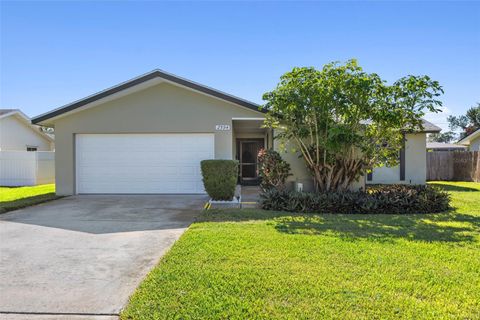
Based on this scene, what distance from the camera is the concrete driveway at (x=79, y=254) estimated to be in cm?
319

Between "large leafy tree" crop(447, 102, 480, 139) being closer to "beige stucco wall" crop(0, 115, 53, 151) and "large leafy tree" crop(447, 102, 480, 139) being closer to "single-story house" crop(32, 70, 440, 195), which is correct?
"single-story house" crop(32, 70, 440, 195)

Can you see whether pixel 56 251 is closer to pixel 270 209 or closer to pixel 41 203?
pixel 270 209

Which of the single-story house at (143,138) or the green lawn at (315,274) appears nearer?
the green lawn at (315,274)

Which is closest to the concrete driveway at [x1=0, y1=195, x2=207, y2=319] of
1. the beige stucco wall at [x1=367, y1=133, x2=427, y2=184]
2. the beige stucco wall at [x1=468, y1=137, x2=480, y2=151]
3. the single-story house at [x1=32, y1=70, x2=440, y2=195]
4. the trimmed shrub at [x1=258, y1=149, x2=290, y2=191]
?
the trimmed shrub at [x1=258, y1=149, x2=290, y2=191]

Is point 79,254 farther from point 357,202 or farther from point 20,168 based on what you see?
point 20,168

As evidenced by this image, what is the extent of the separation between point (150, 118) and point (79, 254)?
7714 mm

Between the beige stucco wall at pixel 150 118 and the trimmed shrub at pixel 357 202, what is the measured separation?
3.79m

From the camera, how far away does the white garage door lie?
38.7 feet

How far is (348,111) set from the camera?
8805mm

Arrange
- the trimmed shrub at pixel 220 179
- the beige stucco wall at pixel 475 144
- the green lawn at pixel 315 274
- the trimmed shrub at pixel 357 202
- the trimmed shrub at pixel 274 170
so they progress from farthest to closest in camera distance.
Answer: the beige stucco wall at pixel 475 144, the trimmed shrub at pixel 274 170, the trimmed shrub at pixel 220 179, the trimmed shrub at pixel 357 202, the green lawn at pixel 315 274

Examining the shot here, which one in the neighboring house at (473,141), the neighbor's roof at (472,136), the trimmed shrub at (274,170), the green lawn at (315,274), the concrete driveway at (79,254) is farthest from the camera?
the neighboring house at (473,141)

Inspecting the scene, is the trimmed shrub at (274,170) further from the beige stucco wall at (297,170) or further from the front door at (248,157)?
the front door at (248,157)

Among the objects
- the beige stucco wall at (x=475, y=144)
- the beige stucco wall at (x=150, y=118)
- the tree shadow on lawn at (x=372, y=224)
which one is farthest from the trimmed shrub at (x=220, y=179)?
the beige stucco wall at (x=475, y=144)

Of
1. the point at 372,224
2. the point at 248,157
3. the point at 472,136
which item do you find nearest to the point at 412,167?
the point at 248,157
